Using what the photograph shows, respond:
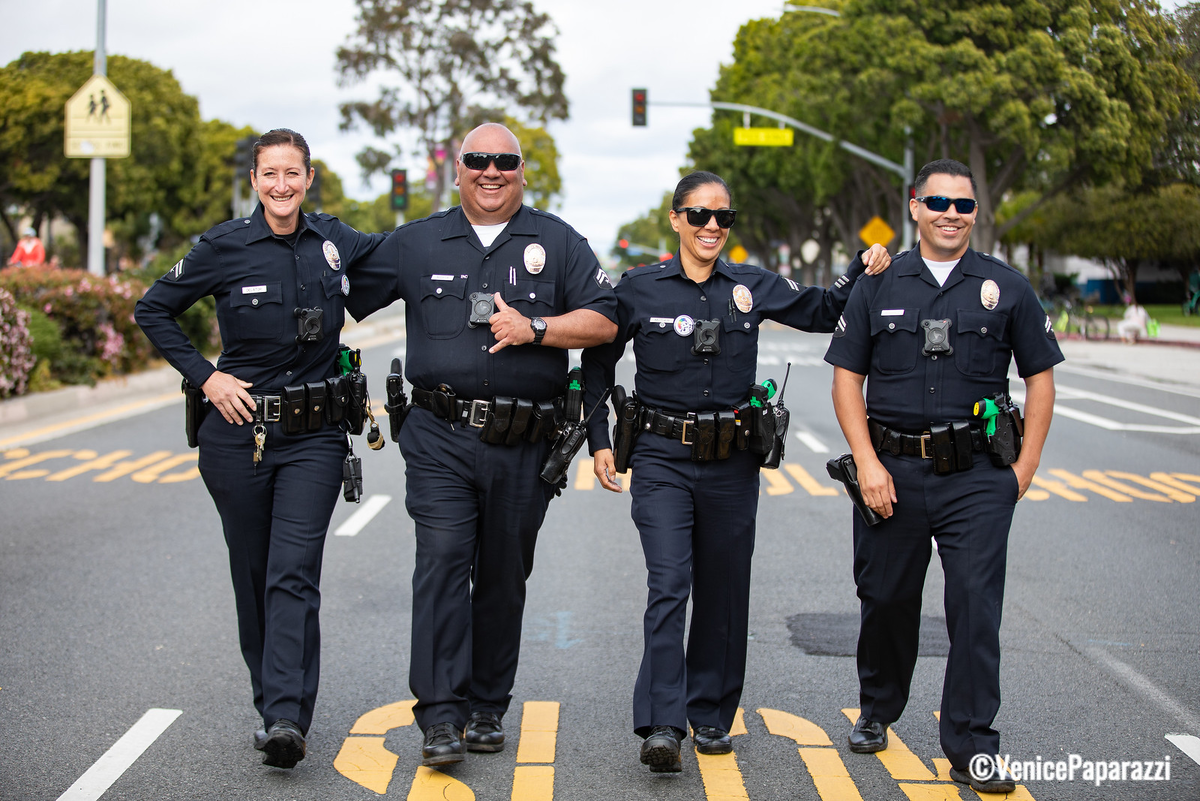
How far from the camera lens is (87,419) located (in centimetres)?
1293

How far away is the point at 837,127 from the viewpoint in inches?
1582

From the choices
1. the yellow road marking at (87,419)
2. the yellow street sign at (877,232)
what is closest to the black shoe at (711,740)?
the yellow road marking at (87,419)

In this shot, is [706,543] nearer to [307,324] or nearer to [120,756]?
[307,324]

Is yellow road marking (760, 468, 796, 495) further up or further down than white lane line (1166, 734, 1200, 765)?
further down

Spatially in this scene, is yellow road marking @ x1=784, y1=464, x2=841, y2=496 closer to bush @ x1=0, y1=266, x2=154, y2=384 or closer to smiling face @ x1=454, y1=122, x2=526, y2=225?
smiling face @ x1=454, y1=122, x2=526, y2=225

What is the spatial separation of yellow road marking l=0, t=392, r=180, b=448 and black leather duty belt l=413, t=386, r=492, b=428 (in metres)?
8.37

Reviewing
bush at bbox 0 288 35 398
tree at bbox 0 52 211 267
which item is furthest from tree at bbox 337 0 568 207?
bush at bbox 0 288 35 398

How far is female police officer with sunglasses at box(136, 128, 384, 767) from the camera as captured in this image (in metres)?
4.14

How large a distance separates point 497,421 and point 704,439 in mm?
728

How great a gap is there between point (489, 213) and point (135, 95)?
49537mm

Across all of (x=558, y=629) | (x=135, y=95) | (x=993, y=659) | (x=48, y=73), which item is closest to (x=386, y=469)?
(x=558, y=629)

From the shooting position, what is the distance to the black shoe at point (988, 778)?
151 inches

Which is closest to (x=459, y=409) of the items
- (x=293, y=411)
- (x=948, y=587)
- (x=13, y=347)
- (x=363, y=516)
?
(x=293, y=411)

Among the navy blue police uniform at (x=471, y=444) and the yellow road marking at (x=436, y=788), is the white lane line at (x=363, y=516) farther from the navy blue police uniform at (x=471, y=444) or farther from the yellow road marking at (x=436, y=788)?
the yellow road marking at (x=436, y=788)
